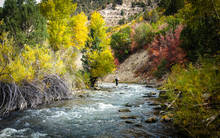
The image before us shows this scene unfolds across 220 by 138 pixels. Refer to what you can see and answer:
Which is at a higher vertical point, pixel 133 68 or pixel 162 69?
pixel 133 68

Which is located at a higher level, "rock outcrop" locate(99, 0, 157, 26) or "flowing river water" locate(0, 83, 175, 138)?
"rock outcrop" locate(99, 0, 157, 26)

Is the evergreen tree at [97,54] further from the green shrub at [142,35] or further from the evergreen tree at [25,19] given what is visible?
the green shrub at [142,35]

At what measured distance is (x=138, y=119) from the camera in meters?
6.87

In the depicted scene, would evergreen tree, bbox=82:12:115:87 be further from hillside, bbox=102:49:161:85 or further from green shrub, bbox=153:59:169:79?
hillside, bbox=102:49:161:85

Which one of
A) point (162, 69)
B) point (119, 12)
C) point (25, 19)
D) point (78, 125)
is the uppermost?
point (119, 12)

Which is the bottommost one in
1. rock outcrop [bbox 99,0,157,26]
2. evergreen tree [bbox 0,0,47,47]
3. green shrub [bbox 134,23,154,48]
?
evergreen tree [bbox 0,0,47,47]

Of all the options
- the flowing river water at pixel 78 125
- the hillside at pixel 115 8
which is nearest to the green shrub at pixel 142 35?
the flowing river water at pixel 78 125

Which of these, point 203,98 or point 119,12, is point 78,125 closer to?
point 203,98

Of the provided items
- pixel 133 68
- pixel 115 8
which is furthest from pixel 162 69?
pixel 115 8

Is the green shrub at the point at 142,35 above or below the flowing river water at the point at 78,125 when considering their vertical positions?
above

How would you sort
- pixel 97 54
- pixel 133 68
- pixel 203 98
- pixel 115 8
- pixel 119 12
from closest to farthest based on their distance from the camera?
pixel 203 98, pixel 97 54, pixel 133 68, pixel 119 12, pixel 115 8

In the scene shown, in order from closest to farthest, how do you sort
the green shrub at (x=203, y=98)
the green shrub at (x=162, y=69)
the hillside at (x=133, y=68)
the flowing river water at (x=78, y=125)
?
1. the green shrub at (x=203, y=98)
2. the flowing river water at (x=78, y=125)
3. the green shrub at (x=162, y=69)
4. the hillside at (x=133, y=68)

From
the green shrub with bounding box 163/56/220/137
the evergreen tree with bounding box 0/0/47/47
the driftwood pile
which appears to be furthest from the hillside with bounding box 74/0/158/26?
the green shrub with bounding box 163/56/220/137

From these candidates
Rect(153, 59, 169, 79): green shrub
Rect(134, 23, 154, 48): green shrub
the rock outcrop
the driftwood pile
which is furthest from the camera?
the rock outcrop
